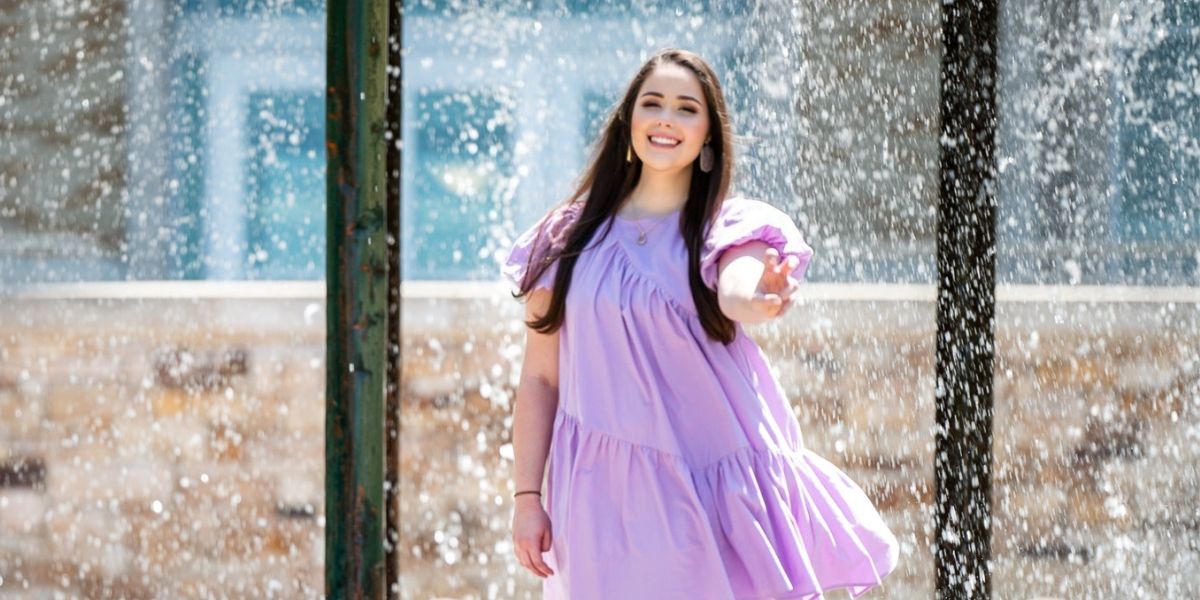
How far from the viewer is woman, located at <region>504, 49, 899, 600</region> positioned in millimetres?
1858

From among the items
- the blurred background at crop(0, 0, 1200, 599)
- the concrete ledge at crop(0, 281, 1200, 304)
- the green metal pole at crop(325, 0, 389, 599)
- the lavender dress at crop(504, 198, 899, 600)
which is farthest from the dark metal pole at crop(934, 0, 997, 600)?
the concrete ledge at crop(0, 281, 1200, 304)

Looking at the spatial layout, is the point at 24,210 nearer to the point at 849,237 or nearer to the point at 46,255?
the point at 46,255

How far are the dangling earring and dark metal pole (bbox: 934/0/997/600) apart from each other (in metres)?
0.74

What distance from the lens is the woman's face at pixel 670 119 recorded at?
1977mm

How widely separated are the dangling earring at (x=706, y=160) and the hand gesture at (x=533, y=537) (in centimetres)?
51

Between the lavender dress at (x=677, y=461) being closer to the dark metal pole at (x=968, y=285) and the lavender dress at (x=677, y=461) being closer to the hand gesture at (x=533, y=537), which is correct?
the hand gesture at (x=533, y=537)

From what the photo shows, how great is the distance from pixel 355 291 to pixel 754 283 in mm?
502

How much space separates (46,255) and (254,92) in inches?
42.3

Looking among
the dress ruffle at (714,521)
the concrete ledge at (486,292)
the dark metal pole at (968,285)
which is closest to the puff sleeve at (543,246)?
the dress ruffle at (714,521)

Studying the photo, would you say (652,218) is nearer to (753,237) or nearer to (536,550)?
(753,237)

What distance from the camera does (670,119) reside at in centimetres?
197

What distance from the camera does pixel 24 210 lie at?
576cm

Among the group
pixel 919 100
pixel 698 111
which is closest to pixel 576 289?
pixel 698 111

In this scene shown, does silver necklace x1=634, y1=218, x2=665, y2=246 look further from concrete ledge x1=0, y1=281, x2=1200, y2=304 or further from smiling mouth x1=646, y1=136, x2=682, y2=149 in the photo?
concrete ledge x1=0, y1=281, x2=1200, y2=304
